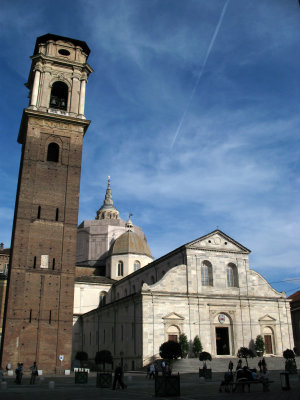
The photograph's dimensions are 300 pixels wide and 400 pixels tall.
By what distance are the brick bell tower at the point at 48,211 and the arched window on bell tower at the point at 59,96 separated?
10 cm

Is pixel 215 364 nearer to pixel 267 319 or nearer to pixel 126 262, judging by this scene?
pixel 267 319

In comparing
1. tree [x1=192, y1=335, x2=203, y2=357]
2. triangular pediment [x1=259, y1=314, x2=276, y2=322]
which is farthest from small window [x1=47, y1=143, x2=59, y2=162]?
triangular pediment [x1=259, y1=314, x2=276, y2=322]

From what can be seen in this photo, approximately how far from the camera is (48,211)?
33781 mm

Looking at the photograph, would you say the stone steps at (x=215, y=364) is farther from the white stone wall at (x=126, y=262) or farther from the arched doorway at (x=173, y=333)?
the white stone wall at (x=126, y=262)

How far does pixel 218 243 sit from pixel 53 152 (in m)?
18.0

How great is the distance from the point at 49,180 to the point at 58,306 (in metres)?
10.8

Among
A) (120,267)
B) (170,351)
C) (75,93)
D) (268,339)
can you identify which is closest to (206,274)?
(268,339)

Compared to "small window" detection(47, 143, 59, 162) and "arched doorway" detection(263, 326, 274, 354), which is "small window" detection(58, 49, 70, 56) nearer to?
"small window" detection(47, 143, 59, 162)

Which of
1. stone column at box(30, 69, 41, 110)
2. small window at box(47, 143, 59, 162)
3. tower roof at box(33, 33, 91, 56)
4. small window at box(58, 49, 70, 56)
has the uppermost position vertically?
tower roof at box(33, 33, 91, 56)

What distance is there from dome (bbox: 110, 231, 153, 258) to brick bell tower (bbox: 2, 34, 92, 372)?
22.0 m

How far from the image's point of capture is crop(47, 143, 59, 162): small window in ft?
120

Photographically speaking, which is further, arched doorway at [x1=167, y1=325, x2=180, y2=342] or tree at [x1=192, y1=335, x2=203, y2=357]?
arched doorway at [x1=167, y1=325, x2=180, y2=342]

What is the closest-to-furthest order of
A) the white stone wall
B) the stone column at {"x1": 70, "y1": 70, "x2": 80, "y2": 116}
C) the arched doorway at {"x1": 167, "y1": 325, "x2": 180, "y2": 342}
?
the arched doorway at {"x1": 167, "y1": 325, "x2": 180, "y2": 342} < the stone column at {"x1": 70, "y1": 70, "x2": 80, "y2": 116} < the white stone wall

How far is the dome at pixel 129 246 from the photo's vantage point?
55812mm
